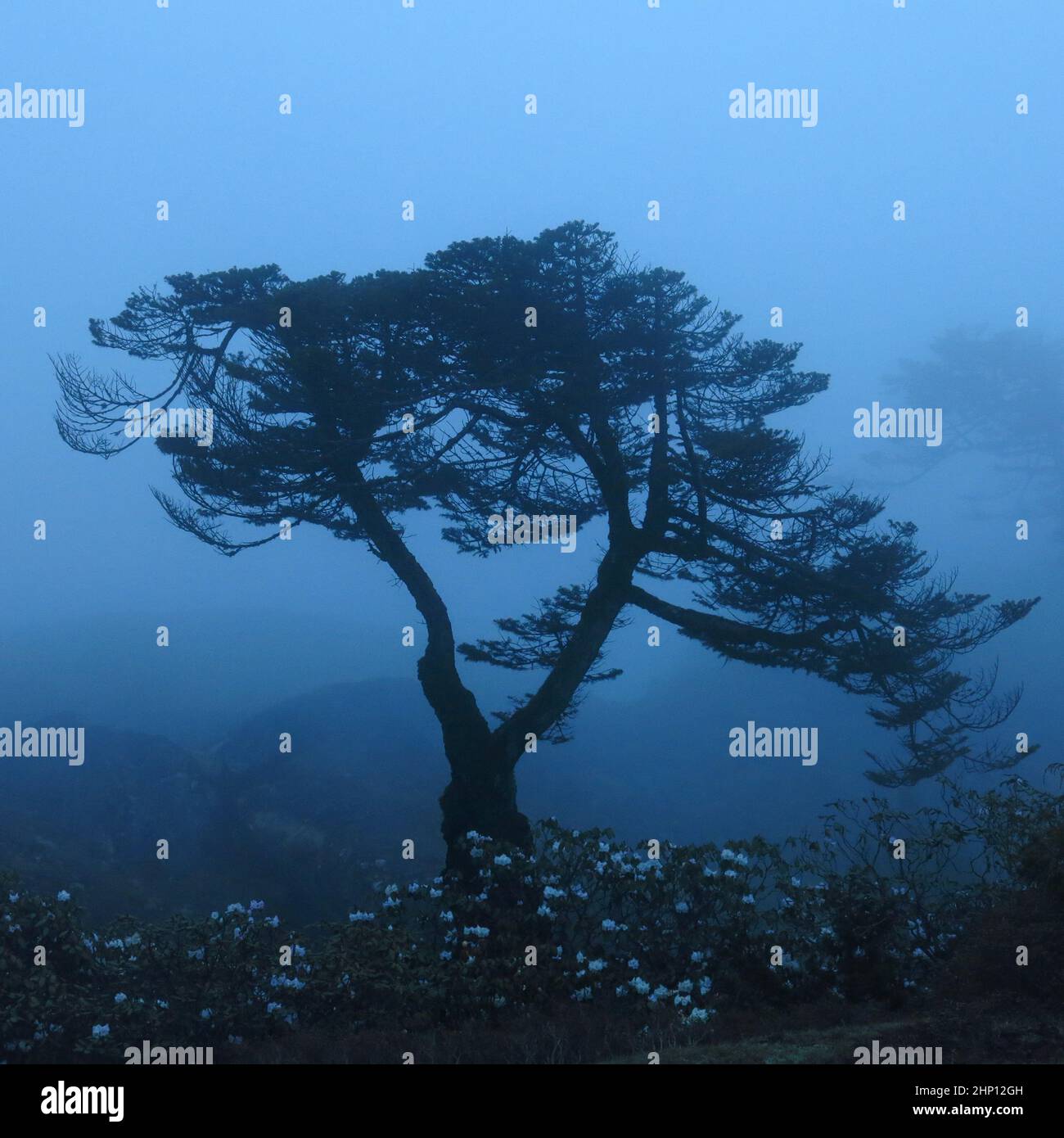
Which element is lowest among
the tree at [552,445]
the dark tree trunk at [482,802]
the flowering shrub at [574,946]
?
the flowering shrub at [574,946]

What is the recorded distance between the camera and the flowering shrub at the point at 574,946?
7898mm

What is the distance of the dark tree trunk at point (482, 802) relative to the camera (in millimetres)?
11094

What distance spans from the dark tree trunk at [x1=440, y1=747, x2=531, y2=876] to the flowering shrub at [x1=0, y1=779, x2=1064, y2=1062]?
1052 millimetres

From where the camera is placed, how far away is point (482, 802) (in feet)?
36.9

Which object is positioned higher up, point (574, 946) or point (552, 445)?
point (552, 445)

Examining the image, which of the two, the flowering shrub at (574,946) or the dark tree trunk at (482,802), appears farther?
the dark tree trunk at (482,802)

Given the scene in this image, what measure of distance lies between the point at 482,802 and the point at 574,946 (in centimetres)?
235

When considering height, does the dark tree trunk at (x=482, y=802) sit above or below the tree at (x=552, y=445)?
below

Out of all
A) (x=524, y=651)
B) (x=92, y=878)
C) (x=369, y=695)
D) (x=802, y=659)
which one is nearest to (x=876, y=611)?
(x=802, y=659)

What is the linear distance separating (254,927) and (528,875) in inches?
105

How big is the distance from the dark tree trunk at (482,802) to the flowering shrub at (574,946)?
1.05m

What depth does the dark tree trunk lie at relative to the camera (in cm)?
1109

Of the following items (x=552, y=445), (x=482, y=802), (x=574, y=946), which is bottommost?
(x=574, y=946)

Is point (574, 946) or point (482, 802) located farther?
point (482, 802)
